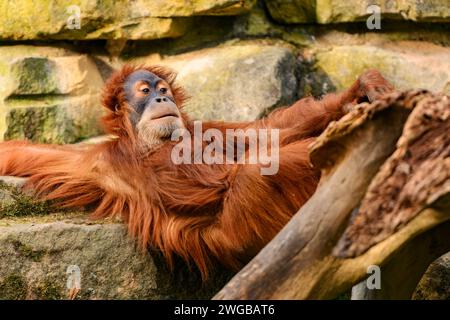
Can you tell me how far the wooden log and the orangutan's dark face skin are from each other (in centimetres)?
167

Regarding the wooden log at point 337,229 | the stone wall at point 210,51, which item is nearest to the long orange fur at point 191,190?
the wooden log at point 337,229

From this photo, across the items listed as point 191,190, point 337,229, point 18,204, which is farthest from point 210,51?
point 337,229

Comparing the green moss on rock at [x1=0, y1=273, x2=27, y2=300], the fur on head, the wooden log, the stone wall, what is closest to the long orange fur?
the fur on head

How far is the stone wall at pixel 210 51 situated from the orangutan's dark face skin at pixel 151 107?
0.99 m

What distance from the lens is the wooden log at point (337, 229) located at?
10.3ft

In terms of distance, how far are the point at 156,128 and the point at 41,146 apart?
84cm

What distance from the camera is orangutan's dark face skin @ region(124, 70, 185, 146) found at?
480 cm

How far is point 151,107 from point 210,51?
4.86 feet

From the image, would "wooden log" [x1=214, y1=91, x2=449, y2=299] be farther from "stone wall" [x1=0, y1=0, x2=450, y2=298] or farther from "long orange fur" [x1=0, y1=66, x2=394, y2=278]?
"stone wall" [x1=0, y1=0, x2=450, y2=298]

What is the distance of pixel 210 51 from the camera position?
627 cm

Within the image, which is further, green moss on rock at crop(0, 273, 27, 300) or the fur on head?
the fur on head

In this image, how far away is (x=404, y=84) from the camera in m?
6.02

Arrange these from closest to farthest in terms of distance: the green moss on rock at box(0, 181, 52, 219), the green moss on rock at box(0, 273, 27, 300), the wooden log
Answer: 1. the wooden log
2. the green moss on rock at box(0, 273, 27, 300)
3. the green moss on rock at box(0, 181, 52, 219)

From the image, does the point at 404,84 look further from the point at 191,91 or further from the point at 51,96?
the point at 51,96
